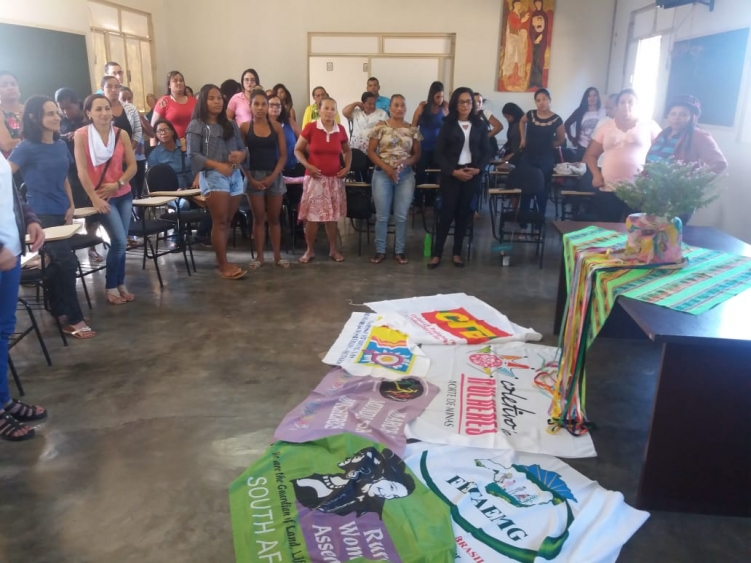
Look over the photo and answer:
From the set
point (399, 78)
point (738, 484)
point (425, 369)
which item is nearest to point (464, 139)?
point (425, 369)

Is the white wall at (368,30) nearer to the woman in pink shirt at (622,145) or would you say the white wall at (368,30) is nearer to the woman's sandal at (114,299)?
the woman in pink shirt at (622,145)

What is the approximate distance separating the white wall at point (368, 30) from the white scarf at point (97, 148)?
6.33 meters

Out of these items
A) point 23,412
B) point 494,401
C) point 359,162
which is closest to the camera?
point 23,412

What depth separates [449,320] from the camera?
4.17 metres

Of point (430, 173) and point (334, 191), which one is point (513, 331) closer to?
point (334, 191)

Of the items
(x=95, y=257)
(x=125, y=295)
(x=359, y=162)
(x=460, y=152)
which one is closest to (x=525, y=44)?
(x=359, y=162)

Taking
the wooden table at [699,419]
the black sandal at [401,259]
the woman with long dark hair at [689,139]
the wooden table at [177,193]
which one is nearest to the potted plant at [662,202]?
the wooden table at [699,419]

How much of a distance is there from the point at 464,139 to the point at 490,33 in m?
5.32

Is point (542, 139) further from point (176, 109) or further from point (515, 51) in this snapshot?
point (176, 109)

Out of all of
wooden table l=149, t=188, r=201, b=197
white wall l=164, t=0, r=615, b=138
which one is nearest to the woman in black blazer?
wooden table l=149, t=188, r=201, b=197

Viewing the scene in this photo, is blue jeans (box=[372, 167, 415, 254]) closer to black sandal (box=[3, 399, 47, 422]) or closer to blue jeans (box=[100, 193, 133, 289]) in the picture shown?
blue jeans (box=[100, 193, 133, 289])

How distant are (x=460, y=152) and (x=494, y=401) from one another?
289 cm

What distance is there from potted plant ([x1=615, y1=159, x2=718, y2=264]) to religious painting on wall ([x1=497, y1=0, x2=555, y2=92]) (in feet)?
25.1

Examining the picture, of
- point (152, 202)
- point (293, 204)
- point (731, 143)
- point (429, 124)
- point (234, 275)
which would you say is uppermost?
point (429, 124)
